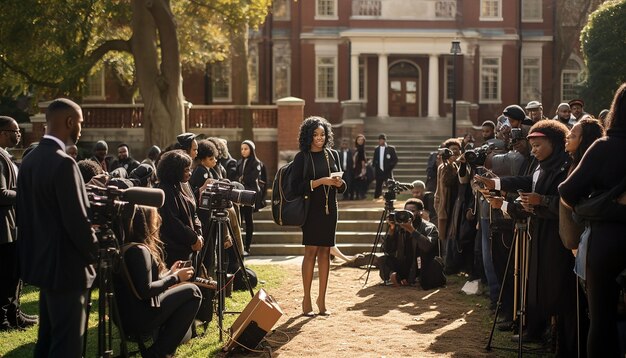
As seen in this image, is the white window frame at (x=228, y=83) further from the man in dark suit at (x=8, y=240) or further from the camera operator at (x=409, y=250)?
the man in dark suit at (x=8, y=240)

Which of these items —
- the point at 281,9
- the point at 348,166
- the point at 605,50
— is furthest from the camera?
the point at 281,9

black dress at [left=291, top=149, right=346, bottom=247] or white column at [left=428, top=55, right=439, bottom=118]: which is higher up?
white column at [left=428, top=55, right=439, bottom=118]

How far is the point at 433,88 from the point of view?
3984 cm

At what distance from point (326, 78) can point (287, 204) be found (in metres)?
32.1

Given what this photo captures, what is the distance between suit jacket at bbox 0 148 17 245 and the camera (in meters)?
9.20

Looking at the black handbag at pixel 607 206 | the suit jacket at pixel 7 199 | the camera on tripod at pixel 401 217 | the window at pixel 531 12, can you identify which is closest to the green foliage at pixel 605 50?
the window at pixel 531 12

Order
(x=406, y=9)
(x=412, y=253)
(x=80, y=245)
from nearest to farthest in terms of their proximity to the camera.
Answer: (x=80, y=245) → (x=412, y=253) → (x=406, y=9)

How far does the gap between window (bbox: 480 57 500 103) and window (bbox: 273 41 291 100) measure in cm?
938

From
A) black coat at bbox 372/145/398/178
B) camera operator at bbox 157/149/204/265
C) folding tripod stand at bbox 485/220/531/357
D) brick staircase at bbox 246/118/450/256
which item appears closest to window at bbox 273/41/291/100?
brick staircase at bbox 246/118/450/256

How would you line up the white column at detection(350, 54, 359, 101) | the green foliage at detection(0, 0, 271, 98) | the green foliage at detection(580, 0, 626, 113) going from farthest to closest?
the white column at detection(350, 54, 359, 101), the green foliage at detection(580, 0, 626, 113), the green foliage at detection(0, 0, 271, 98)

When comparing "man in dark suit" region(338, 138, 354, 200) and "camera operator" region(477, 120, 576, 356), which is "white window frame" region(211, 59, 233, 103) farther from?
"camera operator" region(477, 120, 576, 356)

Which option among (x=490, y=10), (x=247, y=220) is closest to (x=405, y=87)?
(x=490, y=10)

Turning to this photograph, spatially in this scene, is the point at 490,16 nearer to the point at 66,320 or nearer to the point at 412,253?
the point at 412,253

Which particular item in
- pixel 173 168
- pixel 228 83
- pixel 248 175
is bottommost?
pixel 248 175
